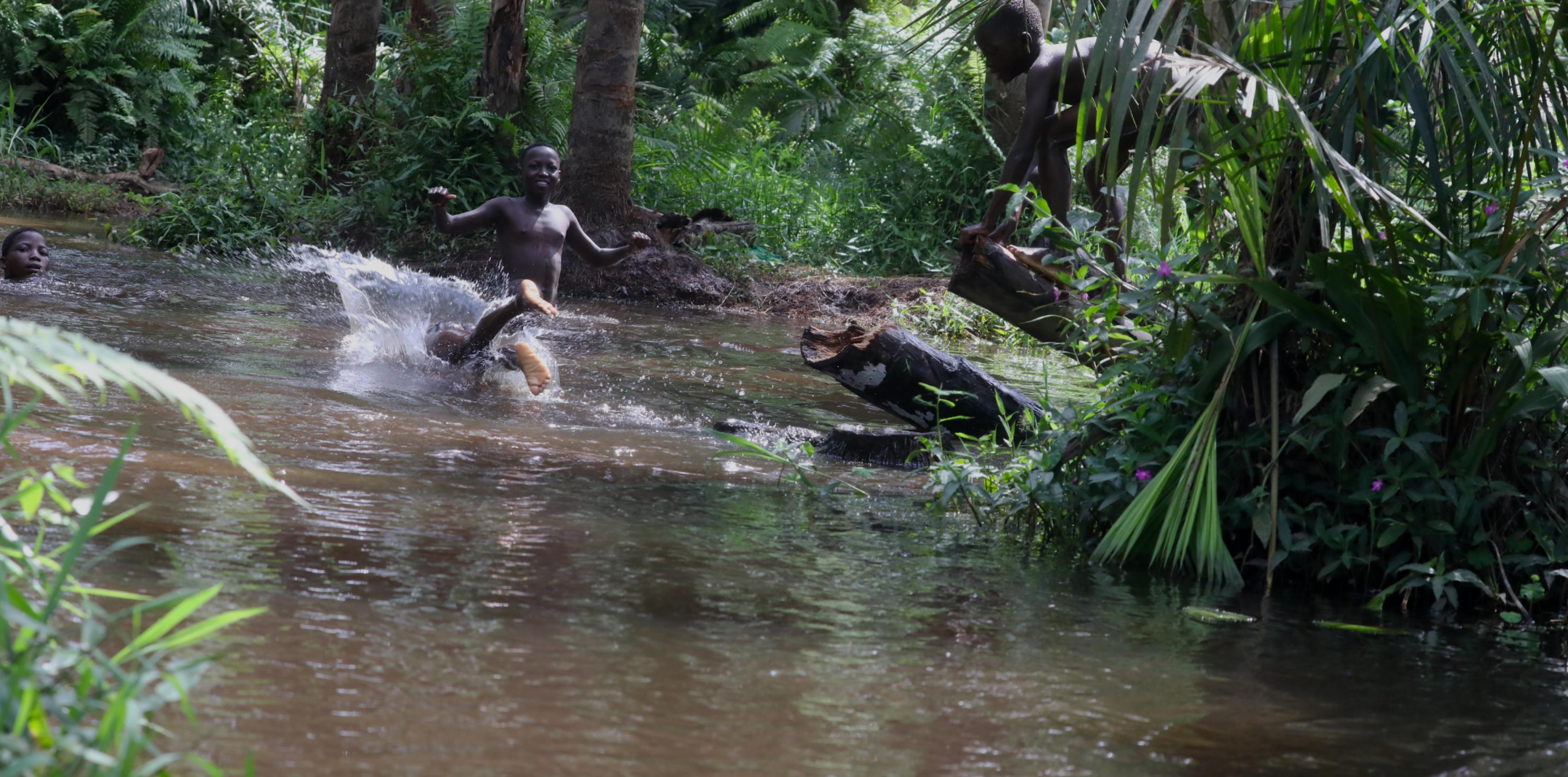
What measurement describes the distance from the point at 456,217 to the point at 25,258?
2.41m

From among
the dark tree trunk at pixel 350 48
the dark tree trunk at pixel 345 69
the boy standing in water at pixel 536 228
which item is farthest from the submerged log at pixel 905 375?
the dark tree trunk at pixel 350 48

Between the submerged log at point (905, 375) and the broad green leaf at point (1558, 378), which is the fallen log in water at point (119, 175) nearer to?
the submerged log at point (905, 375)

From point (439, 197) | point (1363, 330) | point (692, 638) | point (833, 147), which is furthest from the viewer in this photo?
point (833, 147)

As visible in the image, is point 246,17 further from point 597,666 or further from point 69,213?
point 597,666

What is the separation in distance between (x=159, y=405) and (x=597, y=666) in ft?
9.56

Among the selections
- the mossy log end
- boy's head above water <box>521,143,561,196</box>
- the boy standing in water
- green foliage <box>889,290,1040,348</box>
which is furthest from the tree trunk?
the mossy log end

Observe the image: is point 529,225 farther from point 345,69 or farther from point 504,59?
point 345,69

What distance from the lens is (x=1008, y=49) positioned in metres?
6.38

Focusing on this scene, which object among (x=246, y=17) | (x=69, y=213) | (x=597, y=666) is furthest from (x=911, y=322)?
(x=246, y=17)

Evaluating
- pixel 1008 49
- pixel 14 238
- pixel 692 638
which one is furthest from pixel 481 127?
pixel 692 638

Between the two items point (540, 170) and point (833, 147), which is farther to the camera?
point (833, 147)

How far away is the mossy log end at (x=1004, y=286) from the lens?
17.4 feet

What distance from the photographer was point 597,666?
2439 millimetres

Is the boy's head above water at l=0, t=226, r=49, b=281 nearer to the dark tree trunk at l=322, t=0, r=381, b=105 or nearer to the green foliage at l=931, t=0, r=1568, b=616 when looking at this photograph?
the dark tree trunk at l=322, t=0, r=381, b=105
